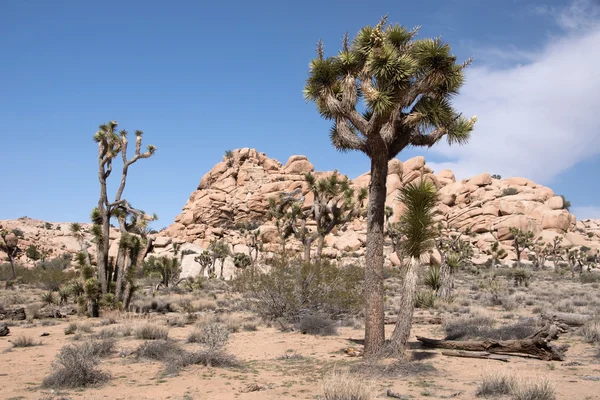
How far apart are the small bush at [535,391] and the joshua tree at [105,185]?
15.6m

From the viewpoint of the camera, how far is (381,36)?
9.85 m

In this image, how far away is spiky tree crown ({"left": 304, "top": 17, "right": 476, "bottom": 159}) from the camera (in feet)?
31.7

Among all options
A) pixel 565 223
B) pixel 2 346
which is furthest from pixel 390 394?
pixel 565 223

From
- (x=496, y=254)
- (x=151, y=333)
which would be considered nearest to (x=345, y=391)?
(x=151, y=333)

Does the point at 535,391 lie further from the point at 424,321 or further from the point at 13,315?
the point at 13,315

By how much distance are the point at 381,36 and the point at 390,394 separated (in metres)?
6.92

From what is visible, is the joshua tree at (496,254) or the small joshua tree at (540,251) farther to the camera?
the small joshua tree at (540,251)

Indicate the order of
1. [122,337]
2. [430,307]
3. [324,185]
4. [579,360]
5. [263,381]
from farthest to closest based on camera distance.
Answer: [324,185]
[430,307]
[122,337]
[579,360]
[263,381]

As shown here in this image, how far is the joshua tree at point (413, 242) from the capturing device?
9.66m

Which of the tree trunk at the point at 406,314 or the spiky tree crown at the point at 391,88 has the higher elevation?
the spiky tree crown at the point at 391,88

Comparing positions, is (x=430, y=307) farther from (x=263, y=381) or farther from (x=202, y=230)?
(x=202, y=230)

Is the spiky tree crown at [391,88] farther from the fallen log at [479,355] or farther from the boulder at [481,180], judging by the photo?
the boulder at [481,180]

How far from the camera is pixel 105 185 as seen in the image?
748 inches

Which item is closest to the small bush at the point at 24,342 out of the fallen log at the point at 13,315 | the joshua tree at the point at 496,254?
the fallen log at the point at 13,315
